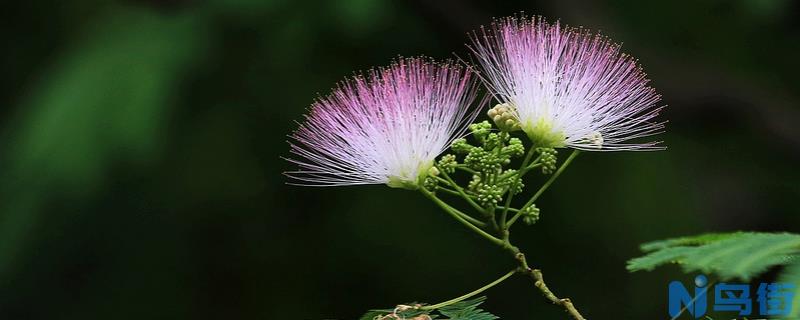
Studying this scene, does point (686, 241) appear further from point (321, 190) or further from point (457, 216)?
point (321, 190)

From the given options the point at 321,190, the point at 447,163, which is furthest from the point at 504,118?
the point at 321,190

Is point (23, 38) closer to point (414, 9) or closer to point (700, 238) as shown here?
point (414, 9)

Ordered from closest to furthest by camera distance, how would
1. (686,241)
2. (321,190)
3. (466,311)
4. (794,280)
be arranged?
1. (794,280)
2. (686,241)
3. (466,311)
4. (321,190)

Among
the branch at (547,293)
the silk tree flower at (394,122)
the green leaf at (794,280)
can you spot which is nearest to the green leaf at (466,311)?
the branch at (547,293)

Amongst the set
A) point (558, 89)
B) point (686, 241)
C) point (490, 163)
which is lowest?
point (686, 241)

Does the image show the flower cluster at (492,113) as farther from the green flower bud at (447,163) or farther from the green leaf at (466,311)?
the green leaf at (466,311)

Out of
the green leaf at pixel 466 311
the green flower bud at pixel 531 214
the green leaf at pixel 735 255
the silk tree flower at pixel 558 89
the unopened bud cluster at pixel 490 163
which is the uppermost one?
the silk tree flower at pixel 558 89

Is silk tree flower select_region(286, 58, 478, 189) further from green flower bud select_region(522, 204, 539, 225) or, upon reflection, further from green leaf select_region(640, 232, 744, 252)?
green leaf select_region(640, 232, 744, 252)
